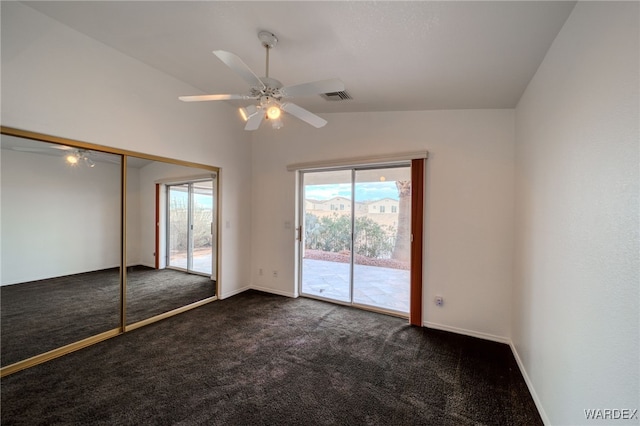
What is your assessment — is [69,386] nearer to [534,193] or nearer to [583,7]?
[534,193]

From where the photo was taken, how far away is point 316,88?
191 cm

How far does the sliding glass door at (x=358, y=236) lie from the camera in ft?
11.5

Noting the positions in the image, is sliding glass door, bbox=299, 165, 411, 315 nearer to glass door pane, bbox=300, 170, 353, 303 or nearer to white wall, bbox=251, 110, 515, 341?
glass door pane, bbox=300, 170, 353, 303

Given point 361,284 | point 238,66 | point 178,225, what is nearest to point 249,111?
point 238,66

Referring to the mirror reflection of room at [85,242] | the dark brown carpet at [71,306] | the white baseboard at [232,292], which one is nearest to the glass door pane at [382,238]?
the white baseboard at [232,292]

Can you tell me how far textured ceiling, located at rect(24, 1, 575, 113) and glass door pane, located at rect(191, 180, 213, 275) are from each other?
1.65m

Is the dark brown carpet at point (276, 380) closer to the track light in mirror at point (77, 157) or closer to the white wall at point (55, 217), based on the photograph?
the white wall at point (55, 217)

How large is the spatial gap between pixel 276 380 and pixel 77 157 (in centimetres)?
297

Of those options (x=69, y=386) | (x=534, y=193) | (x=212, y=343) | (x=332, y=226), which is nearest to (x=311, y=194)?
(x=332, y=226)

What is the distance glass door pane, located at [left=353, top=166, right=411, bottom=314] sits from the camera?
3.47m

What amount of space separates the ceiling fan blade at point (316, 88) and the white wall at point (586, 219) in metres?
1.35

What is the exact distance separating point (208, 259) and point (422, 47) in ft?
12.6

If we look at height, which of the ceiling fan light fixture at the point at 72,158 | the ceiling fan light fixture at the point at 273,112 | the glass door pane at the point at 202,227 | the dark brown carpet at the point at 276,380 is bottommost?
the dark brown carpet at the point at 276,380

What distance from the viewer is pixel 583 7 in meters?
1.37
